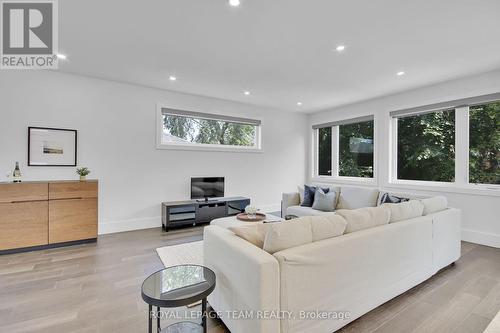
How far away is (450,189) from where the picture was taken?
400 centimetres

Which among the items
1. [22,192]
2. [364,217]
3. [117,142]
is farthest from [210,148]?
[364,217]

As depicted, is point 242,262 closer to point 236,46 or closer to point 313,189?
point 236,46

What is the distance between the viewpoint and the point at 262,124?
5871mm

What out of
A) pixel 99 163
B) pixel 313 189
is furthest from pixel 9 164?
pixel 313 189

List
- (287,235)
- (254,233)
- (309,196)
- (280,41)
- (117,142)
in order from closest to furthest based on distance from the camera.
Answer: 1. (287,235)
2. (254,233)
3. (280,41)
4. (117,142)
5. (309,196)

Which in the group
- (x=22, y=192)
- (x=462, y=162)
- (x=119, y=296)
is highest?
(x=462, y=162)

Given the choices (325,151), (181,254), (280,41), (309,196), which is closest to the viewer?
(280,41)

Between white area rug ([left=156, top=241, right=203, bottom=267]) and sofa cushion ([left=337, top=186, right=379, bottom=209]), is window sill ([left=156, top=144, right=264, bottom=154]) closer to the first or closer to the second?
white area rug ([left=156, top=241, right=203, bottom=267])

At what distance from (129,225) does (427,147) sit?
18.6 ft

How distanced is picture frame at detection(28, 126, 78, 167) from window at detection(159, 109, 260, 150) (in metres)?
1.39

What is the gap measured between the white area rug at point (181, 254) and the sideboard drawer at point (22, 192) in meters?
1.78

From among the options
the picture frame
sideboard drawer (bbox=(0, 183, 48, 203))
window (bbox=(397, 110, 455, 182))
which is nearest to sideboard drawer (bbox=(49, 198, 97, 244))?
sideboard drawer (bbox=(0, 183, 48, 203))

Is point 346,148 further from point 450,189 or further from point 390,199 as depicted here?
point 390,199

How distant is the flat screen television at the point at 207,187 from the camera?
15.4 feet
